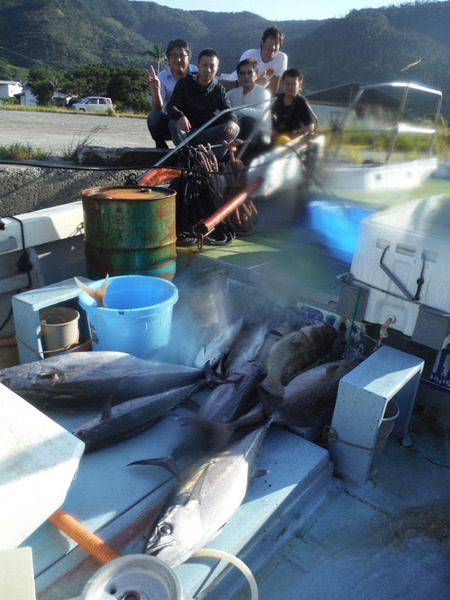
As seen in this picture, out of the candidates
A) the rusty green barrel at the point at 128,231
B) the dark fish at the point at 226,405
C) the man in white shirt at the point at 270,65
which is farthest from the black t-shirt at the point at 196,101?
the dark fish at the point at 226,405

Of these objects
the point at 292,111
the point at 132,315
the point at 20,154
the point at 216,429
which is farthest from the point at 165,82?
the point at 216,429

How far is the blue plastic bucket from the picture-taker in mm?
3396

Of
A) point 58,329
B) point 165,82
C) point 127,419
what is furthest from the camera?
point 165,82

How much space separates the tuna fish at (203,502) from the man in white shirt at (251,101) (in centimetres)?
424

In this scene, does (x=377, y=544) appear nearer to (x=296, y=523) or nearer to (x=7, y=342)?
(x=296, y=523)

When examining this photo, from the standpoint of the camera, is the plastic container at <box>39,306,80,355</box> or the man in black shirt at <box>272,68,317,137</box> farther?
the man in black shirt at <box>272,68,317,137</box>

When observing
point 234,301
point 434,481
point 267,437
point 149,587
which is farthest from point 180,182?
point 149,587

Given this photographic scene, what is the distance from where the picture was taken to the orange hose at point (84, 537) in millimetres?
2080

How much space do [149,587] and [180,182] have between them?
4105mm

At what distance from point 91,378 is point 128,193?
5.84ft

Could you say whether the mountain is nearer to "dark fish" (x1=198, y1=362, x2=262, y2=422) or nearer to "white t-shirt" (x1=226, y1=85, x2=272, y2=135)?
"white t-shirt" (x1=226, y1=85, x2=272, y2=135)

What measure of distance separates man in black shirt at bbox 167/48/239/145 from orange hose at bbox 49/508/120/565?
4.38m

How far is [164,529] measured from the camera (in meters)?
2.13

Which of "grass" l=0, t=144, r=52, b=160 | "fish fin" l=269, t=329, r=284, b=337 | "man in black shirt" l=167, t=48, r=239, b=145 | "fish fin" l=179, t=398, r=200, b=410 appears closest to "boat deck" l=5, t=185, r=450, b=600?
"fish fin" l=179, t=398, r=200, b=410
